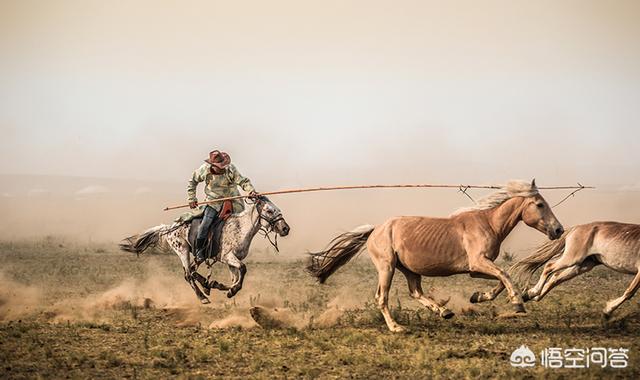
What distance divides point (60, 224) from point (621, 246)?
34.7 m

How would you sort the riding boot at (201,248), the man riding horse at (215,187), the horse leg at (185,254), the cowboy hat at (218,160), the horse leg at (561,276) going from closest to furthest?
the horse leg at (561,276) < the cowboy hat at (218,160) < the man riding horse at (215,187) < the riding boot at (201,248) < the horse leg at (185,254)

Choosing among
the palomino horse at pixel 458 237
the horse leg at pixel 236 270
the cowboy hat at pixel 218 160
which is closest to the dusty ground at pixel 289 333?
the horse leg at pixel 236 270

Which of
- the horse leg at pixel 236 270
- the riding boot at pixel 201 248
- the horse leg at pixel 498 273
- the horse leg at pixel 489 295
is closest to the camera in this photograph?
the horse leg at pixel 498 273

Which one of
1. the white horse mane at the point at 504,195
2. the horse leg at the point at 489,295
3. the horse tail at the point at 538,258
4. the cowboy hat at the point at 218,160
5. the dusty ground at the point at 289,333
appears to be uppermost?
the cowboy hat at the point at 218,160

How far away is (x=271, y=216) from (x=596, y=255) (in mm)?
4948

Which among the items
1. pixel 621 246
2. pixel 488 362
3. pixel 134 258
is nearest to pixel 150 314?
pixel 488 362

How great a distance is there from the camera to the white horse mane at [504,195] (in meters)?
10.6

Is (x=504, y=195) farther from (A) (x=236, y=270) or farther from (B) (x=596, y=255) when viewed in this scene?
(A) (x=236, y=270)

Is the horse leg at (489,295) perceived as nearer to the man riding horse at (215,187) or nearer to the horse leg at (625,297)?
the horse leg at (625,297)

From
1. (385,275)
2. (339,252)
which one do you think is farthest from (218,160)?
(385,275)

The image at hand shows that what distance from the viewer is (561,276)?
11.0 meters

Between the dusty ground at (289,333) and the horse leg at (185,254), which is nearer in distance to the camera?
the dusty ground at (289,333)

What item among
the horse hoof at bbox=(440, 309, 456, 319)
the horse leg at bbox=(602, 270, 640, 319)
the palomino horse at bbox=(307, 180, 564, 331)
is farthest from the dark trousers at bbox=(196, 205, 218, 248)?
the horse leg at bbox=(602, 270, 640, 319)

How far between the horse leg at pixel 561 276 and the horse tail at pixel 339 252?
8.08 ft
